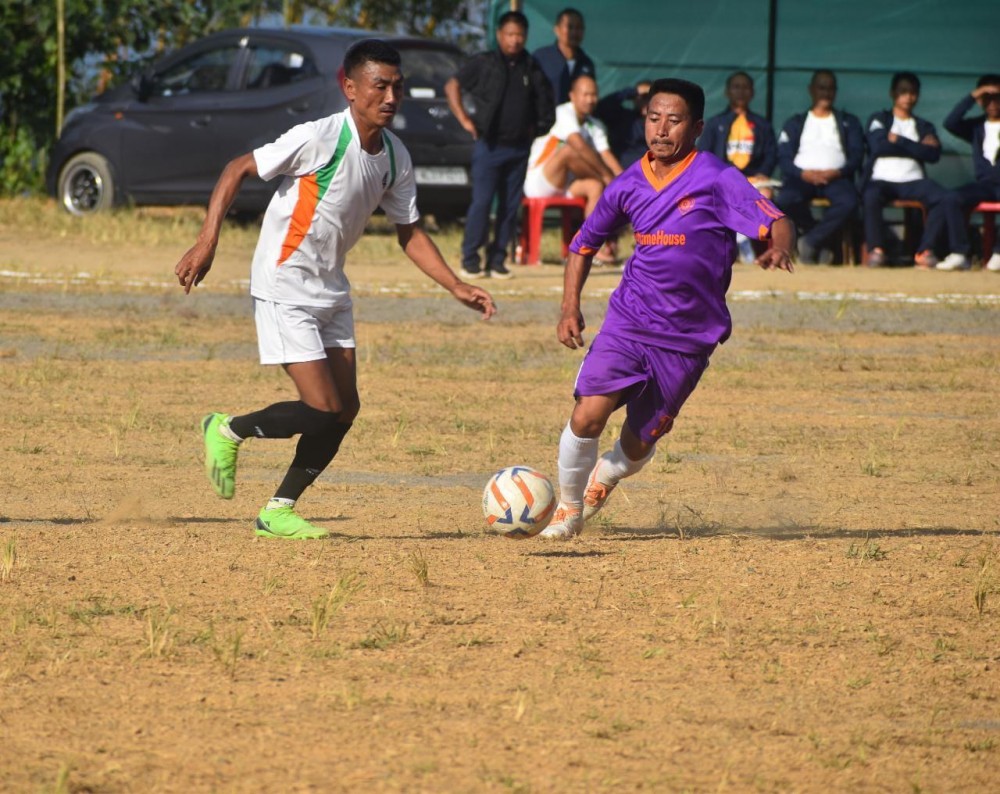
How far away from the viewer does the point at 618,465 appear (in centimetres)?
700

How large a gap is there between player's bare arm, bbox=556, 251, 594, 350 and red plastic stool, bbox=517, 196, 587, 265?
9.13 meters

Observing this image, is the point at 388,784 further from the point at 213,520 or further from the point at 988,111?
the point at 988,111

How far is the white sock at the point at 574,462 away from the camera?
6820 millimetres

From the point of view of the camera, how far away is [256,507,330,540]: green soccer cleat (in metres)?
6.64

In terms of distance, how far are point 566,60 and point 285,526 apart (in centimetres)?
1040

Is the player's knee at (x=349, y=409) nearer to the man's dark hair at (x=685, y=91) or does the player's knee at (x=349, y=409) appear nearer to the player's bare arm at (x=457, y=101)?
the man's dark hair at (x=685, y=91)

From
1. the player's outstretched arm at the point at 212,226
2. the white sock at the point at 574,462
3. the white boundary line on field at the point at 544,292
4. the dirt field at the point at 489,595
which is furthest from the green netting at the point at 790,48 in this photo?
the player's outstretched arm at the point at 212,226

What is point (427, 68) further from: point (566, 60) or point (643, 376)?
point (643, 376)

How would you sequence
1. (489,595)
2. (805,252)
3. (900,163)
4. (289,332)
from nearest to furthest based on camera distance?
(489,595) → (289,332) → (900,163) → (805,252)

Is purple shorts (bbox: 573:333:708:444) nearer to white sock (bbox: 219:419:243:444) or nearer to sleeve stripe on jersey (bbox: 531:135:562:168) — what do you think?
white sock (bbox: 219:419:243:444)

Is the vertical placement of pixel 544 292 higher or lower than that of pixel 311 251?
lower

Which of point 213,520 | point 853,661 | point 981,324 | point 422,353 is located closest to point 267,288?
point 213,520

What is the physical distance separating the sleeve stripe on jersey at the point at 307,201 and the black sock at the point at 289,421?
55cm

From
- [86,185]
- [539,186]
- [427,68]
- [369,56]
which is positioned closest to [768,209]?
[369,56]
